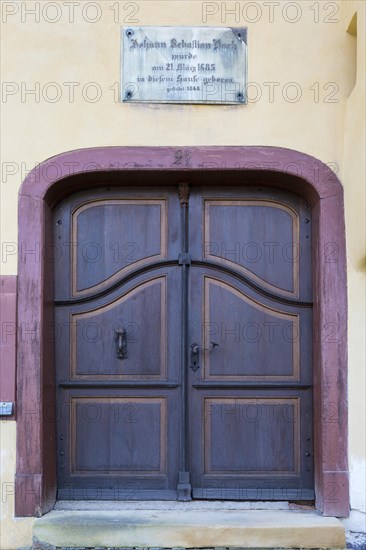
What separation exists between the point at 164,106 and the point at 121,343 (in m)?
1.44

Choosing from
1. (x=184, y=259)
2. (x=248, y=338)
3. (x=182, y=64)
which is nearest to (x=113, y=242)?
(x=184, y=259)

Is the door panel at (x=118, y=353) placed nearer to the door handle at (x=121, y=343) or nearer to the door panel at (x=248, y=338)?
the door handle at (x=121, y=343)

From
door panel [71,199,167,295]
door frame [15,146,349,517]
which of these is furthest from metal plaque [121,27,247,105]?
door panel [71,199,167,295]

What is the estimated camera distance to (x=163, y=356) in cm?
466

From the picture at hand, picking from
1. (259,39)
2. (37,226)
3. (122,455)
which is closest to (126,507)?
(122,455)

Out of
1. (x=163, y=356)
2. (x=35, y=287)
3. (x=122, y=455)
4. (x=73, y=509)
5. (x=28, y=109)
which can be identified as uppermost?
(x=28, y=109)

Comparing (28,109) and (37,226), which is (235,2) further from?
(37,226)

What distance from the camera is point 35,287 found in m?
4.46

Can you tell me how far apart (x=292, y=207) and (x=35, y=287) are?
1.63 metres

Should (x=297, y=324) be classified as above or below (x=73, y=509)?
above

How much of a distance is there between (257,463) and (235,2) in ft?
9.11

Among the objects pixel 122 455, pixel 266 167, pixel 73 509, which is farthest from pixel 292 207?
pixel 73 509

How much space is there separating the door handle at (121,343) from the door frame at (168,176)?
409 mm

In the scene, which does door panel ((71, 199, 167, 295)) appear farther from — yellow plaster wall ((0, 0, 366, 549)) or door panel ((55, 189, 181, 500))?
yellow plaster wall ((0, 0, 366, 549))
